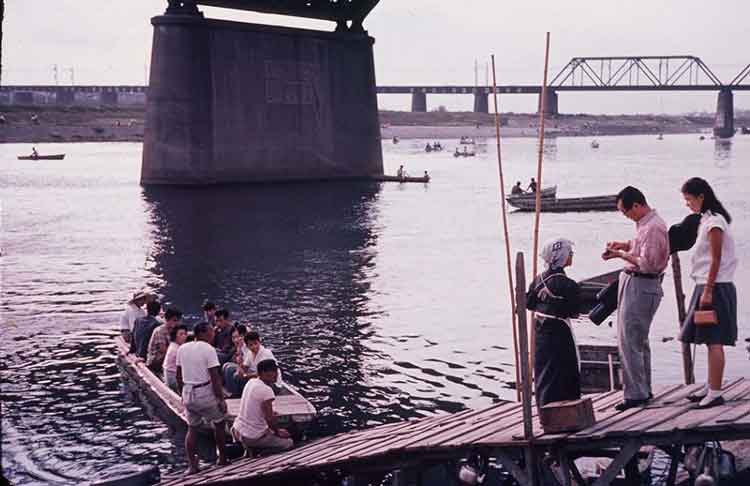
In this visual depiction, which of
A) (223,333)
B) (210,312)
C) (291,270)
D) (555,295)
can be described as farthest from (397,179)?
(555,295)

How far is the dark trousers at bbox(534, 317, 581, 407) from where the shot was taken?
395 inches

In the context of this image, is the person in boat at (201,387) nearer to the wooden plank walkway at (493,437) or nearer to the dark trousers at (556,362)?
the wooden plank walkway at (493,437)

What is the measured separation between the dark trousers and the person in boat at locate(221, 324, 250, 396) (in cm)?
638

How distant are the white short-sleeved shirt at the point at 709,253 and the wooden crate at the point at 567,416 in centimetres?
172

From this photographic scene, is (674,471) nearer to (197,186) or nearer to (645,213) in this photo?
(645,213)

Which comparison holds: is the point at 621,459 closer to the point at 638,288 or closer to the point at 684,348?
the point at 638,288

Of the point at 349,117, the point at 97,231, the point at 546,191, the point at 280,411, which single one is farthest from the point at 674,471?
the point at 349,117

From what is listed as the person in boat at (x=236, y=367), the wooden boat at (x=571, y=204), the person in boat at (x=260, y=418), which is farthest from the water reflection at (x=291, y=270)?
the wooden boat at (x=571, y=204)

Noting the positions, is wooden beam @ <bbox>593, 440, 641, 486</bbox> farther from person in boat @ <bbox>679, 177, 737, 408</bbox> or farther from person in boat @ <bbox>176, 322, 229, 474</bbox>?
person in boat @ <bbox>176, 322, 229, 474</bbox>

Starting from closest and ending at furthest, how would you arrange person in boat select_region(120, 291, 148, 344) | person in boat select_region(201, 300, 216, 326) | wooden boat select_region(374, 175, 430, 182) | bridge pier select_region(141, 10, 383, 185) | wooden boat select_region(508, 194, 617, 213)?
person in boat select_region(201, 300, 216, 326) < person in boat select_region(120, 291, 148, 344) < wooden boat select_region(508, 194, 617, 213) < bridge pier select_region(141, 10, 383, 185) < wooden boat select_region(374, 175, 430, 182)

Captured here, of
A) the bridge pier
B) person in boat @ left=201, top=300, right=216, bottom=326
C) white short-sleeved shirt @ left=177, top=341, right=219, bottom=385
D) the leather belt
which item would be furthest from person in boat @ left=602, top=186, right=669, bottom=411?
the bridge pier

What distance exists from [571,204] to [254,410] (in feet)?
165

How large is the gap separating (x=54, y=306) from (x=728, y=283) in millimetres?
23123

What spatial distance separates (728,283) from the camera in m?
9.79
